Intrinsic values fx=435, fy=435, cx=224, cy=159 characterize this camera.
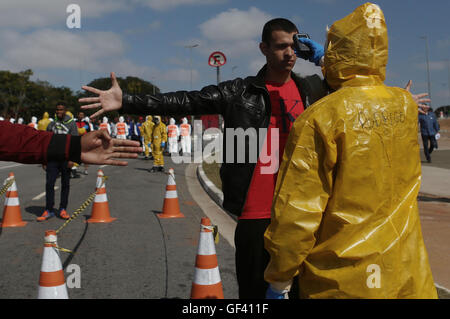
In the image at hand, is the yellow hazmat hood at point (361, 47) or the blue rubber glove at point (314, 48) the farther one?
the blue rubber glove at point (314, 48)

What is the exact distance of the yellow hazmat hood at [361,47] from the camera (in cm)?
180

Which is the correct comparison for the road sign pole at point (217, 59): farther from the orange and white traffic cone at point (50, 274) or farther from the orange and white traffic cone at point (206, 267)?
the orange and white traffic cone at point (50, 274)

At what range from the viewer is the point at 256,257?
249 cm

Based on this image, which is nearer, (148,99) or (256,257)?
(256,257)

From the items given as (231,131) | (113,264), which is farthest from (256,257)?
(113,264)

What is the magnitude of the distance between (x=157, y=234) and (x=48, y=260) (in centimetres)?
350

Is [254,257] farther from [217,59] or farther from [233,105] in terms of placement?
[217,59]

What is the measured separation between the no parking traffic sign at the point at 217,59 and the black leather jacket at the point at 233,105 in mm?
9397

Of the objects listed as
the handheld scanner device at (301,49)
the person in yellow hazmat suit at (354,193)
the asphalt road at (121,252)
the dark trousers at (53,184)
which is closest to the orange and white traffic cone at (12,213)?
the asphalt road at (121,252)

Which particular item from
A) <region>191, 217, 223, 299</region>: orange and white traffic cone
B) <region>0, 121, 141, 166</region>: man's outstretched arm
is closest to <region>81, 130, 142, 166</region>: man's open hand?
<region>0, 121, 141, 166</region>: man's outstretched arm
